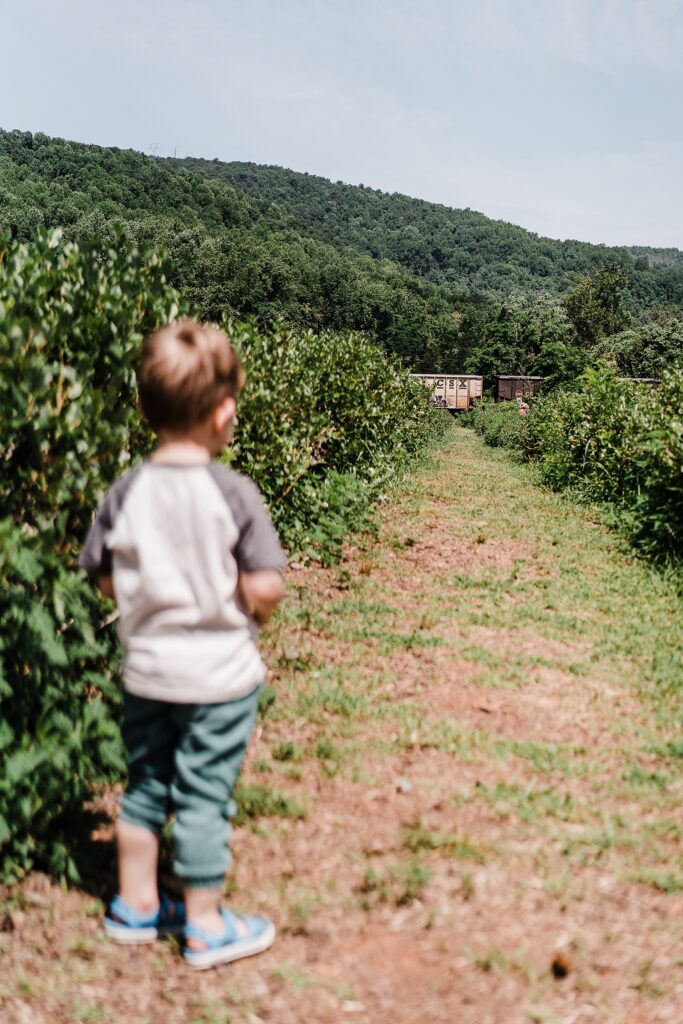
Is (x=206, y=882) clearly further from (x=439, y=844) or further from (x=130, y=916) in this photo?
(x=439, y=844)

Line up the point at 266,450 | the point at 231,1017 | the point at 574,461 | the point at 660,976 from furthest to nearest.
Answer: the point at 574,461 < the point at 266,450 < the point at 660,976 < the point at 231,1017

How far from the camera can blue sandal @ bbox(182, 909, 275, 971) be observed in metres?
2.37

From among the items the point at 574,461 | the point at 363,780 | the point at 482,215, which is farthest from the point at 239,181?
the point at 363,780

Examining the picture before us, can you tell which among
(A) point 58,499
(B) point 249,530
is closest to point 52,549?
(A) point 58,499

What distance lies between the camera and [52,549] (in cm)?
265

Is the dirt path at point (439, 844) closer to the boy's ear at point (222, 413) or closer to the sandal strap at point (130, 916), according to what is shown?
the sandal strap at point (130, 916)

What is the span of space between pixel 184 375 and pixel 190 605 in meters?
0.64

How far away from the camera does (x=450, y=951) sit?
2.50 metres

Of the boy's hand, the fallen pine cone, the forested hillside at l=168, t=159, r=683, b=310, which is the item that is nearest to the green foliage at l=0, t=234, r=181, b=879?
the boy's hand

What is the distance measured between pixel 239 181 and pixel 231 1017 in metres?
157

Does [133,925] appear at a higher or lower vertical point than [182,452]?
lower

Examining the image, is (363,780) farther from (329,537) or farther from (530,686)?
(329,537)

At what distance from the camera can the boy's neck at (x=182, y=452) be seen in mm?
2269

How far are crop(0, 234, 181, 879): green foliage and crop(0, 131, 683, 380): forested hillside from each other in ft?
105
